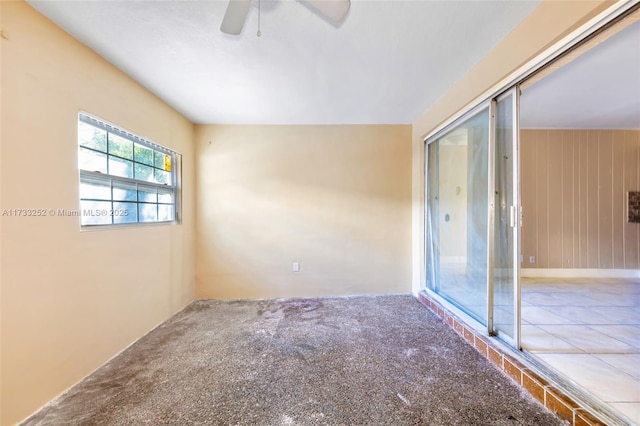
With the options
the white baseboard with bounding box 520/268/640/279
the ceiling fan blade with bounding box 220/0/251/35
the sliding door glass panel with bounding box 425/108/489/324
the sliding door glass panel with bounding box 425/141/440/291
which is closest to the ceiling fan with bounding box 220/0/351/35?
the ceiling fan blade with bounding box 220/0/251/35

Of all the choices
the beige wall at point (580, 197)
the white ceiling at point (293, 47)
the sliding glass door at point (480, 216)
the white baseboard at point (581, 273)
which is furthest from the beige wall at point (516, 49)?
the white baseboard at point (581, 273)

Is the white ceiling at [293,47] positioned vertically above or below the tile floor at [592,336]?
above

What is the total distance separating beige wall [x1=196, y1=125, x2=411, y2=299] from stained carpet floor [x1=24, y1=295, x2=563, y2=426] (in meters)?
0.79

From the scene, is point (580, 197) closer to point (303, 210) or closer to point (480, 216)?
point (480, 216)

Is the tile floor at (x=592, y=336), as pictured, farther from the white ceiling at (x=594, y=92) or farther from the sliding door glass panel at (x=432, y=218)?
the white ceiling at (x=594, y=92)

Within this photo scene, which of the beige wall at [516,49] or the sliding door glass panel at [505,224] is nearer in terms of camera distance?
the beige wall at [516,49]

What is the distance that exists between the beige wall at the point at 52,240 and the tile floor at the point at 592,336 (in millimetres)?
3167

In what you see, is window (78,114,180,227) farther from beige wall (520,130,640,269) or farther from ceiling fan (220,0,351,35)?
beige wall (520,130,640,269)

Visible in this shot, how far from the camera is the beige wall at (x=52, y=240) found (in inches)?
49.6

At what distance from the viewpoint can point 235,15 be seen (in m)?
1.21

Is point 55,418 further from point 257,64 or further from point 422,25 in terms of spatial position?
point 422,25

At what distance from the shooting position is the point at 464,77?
2.07 meters

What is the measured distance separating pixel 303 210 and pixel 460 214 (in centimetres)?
185

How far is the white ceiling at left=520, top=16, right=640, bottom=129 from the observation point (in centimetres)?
190
